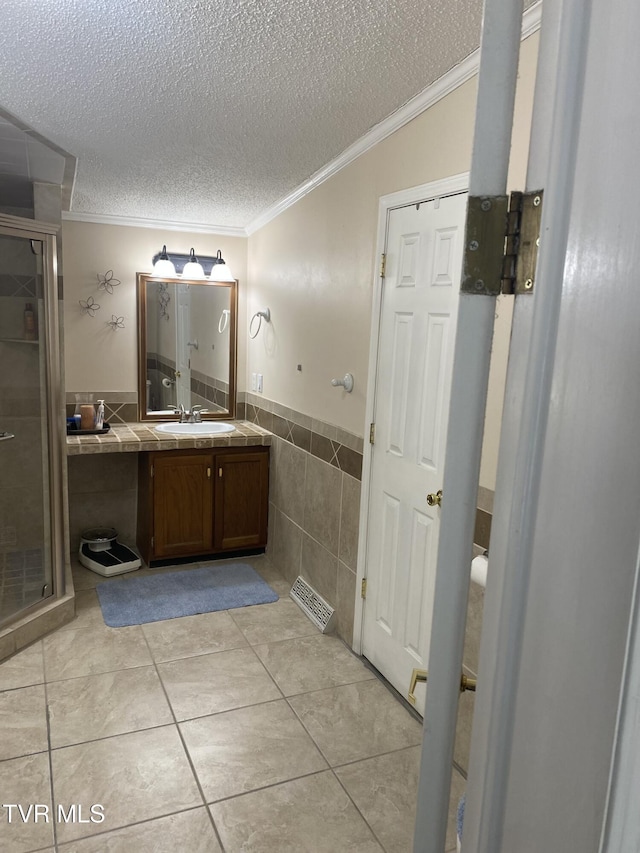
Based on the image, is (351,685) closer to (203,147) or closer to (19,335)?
(19,335)

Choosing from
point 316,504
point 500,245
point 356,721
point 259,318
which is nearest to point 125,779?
point 356,721

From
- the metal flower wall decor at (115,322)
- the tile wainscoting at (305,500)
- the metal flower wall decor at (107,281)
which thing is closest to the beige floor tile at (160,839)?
the tile wainscoting at (305,500)

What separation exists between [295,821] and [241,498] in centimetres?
223

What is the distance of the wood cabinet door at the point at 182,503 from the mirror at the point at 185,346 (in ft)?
2.30

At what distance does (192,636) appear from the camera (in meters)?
2.95

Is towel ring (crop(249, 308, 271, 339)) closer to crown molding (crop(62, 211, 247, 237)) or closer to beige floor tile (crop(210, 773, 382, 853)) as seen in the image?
crown molding (crop(62, 211, 247, 237))

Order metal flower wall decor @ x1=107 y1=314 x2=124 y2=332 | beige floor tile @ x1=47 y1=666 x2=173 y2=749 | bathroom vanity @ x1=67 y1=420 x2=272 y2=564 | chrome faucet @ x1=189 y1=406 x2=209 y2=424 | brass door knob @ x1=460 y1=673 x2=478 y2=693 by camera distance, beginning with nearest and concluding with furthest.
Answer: brass door knob @ x1=460 y1=673 x2=478 y2=693, beige floor tile @ x1=47 y1=666 x2=173 y2=749, bathroom vanity @ x1=67 y1=420 x2=272 y2=564, metal flower wall decor @ x1=107 y1=314 x2=124 y2=332, chrome faucet @ x1=189 y1=406 x2=209 y2=424

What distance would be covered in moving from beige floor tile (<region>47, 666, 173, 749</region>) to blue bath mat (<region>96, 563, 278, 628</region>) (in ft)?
1.63

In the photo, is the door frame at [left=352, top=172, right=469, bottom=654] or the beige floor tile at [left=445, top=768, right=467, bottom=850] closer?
the beige floor tile at [left=445, top=768, right=467, bottom=850]

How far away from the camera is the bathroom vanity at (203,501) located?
3.69m

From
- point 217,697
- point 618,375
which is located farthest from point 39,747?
point 618,375

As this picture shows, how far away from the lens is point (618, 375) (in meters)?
0.47

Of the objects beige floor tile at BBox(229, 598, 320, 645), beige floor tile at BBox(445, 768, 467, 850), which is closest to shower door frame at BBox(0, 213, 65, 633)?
beige floor tile at BBox(229, 598, 320, 645)

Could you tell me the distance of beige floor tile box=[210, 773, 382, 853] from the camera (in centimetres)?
176
